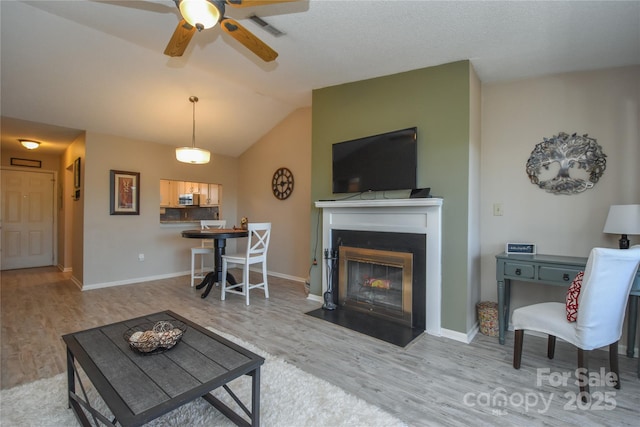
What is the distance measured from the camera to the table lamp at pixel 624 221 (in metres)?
2.15

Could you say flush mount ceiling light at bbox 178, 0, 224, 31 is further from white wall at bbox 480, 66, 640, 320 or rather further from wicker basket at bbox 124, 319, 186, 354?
white wall at bbox 480, 66, 640, 320

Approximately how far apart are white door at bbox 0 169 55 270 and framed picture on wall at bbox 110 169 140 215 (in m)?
3.11

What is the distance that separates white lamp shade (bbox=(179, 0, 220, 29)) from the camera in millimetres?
1606

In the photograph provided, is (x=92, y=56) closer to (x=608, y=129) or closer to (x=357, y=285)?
(x=357, y=285)

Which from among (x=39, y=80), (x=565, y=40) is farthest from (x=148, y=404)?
(x=39, y=80)

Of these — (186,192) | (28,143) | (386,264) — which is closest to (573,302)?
(386,264)

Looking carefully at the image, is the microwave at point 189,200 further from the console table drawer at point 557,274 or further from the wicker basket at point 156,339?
the console table drawer at point 557,274

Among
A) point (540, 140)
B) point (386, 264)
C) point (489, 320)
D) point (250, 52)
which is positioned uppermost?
point (250, 52)

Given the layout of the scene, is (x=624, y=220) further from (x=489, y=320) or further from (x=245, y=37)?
(x=245, y=37)

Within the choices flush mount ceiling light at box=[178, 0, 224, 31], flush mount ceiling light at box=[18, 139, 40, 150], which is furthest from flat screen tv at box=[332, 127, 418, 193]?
flush mount ceiling light at box=[18, 139, 40, 150]

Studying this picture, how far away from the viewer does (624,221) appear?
2.20 meters

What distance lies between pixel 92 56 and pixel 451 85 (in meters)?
3.77

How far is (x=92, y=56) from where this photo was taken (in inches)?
125

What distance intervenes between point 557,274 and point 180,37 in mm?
3389
